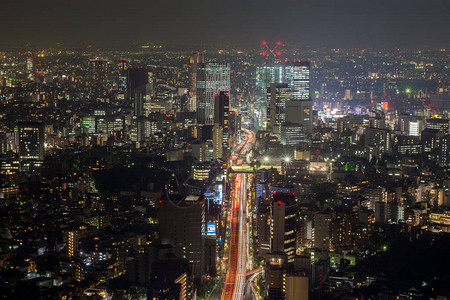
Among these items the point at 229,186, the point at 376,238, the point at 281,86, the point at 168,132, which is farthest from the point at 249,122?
the point at 376,238

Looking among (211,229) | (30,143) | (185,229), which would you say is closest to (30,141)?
(30,143)

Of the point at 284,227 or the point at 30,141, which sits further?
the point at 30,141

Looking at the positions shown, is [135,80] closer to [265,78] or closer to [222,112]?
[265,78]

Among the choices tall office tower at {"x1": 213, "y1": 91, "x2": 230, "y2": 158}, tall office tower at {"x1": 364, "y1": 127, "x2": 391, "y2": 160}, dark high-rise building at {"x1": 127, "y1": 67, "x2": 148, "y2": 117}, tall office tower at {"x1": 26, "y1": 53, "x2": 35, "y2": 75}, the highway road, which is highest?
tall office tower at {"x1": 26, "y1": 53, "x2": 35, "y2": 75}

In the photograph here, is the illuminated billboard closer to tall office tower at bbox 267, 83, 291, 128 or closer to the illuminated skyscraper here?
the illuminated skyscraper

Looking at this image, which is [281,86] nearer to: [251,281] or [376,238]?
[376,238]

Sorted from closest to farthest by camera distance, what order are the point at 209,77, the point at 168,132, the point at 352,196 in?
1. the point at 352,196
2. the point at 168,132
3. the point at 209,77

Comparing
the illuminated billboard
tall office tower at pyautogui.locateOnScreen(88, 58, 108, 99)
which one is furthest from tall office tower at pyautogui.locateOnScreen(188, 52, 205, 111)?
the illuminated billboard
